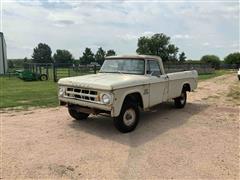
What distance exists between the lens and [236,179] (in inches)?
162

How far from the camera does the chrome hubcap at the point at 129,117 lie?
6379mm

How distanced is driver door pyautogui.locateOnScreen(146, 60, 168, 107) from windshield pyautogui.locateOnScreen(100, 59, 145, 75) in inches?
9.3

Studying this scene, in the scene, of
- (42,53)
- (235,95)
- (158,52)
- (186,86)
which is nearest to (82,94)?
(186,86)

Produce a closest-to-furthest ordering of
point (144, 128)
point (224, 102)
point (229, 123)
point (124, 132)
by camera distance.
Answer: point (124, 132)
point (144, 128)
point (229, 123)
point (224, 102)

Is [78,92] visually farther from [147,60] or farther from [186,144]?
[186,144]

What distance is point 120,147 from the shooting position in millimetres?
5445

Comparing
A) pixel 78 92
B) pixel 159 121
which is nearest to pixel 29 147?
pixel 78 92

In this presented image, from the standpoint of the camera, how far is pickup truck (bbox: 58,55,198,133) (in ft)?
19.6

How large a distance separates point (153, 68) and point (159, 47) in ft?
198

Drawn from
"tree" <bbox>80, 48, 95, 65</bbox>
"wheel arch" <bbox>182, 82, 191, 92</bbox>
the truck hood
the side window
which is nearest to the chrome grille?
the truck hood

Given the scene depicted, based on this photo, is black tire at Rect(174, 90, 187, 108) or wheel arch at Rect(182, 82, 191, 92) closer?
black tire at Rect(174, 90, 187, 108)

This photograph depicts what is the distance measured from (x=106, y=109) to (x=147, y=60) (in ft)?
7.67

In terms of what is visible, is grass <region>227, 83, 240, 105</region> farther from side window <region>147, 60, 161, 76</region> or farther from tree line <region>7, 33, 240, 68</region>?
tree line <region>7, 33, 240, 68</region>

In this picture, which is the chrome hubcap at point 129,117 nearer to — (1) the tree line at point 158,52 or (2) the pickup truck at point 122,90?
(2) the pickup truck at point 122,90
